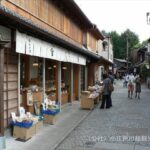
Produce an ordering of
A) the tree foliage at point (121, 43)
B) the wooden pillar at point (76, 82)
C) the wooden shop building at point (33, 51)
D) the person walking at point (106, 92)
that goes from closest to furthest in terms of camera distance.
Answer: the wooden shop building at point (33, 51) < the person walking at point (106, 92) < the wooden pillar at point (76, 82) < the tree foliage at point (121, 43)

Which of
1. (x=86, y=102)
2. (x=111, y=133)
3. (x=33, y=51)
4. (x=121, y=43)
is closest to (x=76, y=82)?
(x=86, y=102)

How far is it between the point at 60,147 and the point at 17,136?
4.32 ft

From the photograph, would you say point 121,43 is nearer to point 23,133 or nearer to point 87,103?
point 87,103

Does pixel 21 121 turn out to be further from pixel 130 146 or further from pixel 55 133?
pixel 130 146

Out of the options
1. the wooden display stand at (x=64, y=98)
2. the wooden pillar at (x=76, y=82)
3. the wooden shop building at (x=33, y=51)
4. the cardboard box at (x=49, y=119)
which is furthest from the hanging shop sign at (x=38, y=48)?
the wooden pillar at (x=76, y=82)

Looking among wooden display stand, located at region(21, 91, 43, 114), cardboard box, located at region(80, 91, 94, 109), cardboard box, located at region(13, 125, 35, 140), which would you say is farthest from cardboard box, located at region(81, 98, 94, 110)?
cardboard box, located at region(13, 125, 35, 140)

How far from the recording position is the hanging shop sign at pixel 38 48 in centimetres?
940

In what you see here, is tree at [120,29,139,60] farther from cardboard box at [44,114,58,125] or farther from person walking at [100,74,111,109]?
cardboard box at [44,114,58,125]

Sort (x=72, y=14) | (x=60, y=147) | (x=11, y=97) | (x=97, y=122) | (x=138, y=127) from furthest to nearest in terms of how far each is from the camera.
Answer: (x=72, y=14) < (x=97, y=122) < (x=138, y=127) < (x=11, y=97) < (x=60, y=147)

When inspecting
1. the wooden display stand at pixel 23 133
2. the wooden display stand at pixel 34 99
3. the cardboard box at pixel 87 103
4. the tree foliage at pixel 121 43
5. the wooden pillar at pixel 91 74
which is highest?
the tree foliage at pixel 121 43

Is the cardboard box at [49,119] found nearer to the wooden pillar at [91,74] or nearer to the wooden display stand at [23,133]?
the wooden display stand at [23,133]

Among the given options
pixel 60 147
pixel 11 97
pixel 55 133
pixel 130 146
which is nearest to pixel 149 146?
pixel 130 146

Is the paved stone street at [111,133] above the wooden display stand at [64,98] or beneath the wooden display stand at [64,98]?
beneath

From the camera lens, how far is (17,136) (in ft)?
32.0
